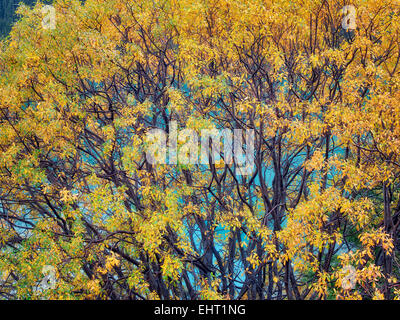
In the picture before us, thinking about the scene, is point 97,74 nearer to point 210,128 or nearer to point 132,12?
point 132,12

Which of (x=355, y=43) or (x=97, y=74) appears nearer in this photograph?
(x=355, y=43)

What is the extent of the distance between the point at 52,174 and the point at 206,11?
200 inches

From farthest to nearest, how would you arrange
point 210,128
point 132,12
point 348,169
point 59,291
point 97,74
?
point 132,12, point 97,74, point 210,128, point 348,169, point 59,291

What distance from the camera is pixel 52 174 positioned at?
23.9 feet

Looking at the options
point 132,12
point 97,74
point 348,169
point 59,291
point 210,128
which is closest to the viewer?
point 59,291

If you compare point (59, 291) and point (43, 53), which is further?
point (43, 53)

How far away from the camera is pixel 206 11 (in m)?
7.01

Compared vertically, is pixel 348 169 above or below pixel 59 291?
above

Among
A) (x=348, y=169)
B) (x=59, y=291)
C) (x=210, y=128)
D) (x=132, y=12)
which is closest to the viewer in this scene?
(x=59, y=291)

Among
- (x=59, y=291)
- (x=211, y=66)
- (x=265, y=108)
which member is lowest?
(x=59, y=291)

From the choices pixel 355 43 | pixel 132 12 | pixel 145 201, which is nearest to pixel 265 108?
pixel 355 43
